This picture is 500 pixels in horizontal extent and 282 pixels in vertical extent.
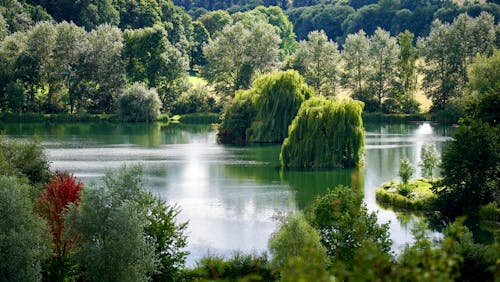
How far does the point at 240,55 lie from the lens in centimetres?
9312

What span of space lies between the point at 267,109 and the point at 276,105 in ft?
2.92

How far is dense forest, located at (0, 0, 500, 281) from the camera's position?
79.2 feet

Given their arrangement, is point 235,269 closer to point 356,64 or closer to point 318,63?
point 318,63

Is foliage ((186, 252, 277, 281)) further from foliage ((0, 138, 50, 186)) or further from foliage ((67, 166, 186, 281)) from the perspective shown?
foliage ((0, 138, 50, 186))

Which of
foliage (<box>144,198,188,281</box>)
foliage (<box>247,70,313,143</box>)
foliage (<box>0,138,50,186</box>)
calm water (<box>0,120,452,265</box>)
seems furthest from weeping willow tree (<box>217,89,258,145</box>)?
foliage (<box>144,198,188,281</box>)

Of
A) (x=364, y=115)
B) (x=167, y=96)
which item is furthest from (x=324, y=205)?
(x=167, y=96)

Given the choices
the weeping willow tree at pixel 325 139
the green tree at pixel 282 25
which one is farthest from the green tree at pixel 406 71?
the green tree at pixel 282 25

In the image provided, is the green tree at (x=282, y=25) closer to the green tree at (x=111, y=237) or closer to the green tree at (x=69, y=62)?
the green tree at (x=69, y=62)

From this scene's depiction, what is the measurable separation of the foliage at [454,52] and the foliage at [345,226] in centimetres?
6201

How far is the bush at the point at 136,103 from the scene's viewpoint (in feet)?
280

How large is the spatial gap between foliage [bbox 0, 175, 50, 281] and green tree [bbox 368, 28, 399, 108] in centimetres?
6887

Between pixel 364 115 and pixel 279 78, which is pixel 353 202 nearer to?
pixel 279 78

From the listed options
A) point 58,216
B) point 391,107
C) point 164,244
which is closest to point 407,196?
point 164,244

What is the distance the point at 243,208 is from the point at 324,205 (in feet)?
39.2
